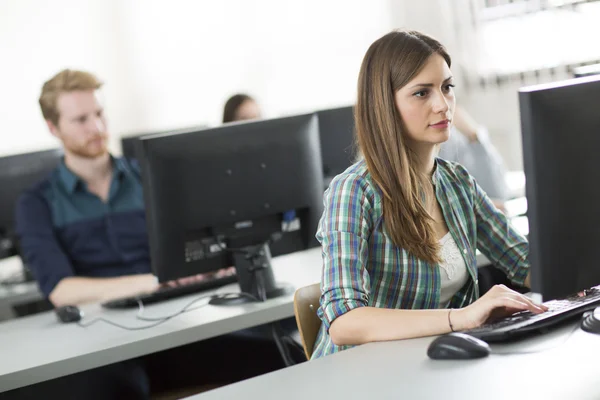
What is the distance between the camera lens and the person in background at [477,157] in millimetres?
3285

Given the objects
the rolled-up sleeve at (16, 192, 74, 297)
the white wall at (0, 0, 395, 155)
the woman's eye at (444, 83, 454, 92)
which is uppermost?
the white wall at (0, 0, 395, 155)

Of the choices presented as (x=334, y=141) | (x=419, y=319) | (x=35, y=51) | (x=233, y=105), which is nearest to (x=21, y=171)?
(x=233, y=105)

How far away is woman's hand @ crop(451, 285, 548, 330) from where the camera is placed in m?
1.54

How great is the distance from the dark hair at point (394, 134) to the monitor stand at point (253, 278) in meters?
0.64

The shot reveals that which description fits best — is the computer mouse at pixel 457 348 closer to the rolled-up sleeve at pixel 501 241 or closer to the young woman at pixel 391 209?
the young woman at pixel 391 209

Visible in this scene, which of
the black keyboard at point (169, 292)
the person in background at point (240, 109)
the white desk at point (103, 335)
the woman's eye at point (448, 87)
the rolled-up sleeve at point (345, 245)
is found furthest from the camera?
the person in background at point (240, 109)

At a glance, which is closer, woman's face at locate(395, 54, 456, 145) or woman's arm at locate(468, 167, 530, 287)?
woman's face at locate(395, 54, 456, 145)

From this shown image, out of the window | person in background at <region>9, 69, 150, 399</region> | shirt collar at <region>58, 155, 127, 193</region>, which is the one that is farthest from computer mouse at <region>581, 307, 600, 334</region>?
the window

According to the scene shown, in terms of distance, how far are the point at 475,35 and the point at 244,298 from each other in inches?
122

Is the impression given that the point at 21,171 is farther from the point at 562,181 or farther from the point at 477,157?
the point at 562,181

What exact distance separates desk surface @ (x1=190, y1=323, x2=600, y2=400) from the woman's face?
0.44 metres

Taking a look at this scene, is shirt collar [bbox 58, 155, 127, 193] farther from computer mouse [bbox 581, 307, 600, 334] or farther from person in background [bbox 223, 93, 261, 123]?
computer mouse [bbox 581, 307, 600, 334]

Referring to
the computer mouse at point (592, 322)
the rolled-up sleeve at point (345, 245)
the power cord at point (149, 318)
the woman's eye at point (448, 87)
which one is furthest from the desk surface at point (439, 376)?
the power cord at point (149, 318)

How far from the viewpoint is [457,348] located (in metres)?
1.43
